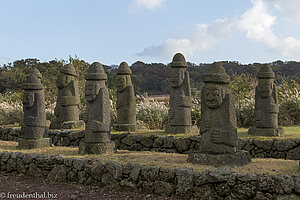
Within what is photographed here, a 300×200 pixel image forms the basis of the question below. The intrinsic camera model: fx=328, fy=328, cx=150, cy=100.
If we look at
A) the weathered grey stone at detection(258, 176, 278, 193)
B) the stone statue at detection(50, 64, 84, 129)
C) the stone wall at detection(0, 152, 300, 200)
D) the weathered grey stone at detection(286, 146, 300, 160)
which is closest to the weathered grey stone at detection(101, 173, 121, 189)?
the stone wall at detection(0, 152, 300, 200)

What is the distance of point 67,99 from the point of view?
40.1 ft

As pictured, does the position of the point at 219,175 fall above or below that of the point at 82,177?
above

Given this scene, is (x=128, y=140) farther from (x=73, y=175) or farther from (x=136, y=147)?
(x=73, y=175)

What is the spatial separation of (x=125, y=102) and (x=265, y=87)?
4.67 m

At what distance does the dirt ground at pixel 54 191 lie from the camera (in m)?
6.28

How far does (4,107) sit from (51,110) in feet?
8.15

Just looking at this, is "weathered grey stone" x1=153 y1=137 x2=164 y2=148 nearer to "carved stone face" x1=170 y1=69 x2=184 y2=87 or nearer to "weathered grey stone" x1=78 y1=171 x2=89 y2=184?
"carved stone face" x1=170 y1=69 x2=184 y2=87

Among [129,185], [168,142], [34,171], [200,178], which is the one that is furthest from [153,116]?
[200,178]

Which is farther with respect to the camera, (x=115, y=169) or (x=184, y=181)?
(x=115, y=169)

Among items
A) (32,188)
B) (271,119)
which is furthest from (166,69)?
(32,188)

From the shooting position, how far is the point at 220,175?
216 inches

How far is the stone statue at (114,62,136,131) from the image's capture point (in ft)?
37.6

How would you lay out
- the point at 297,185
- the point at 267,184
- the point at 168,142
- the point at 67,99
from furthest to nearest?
the point at 67,99 < the point at 168,142 < the point at 267,184 < the point at 297,185

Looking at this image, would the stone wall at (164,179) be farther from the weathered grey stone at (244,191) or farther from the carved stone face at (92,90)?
the carved stone face at (92,90)
